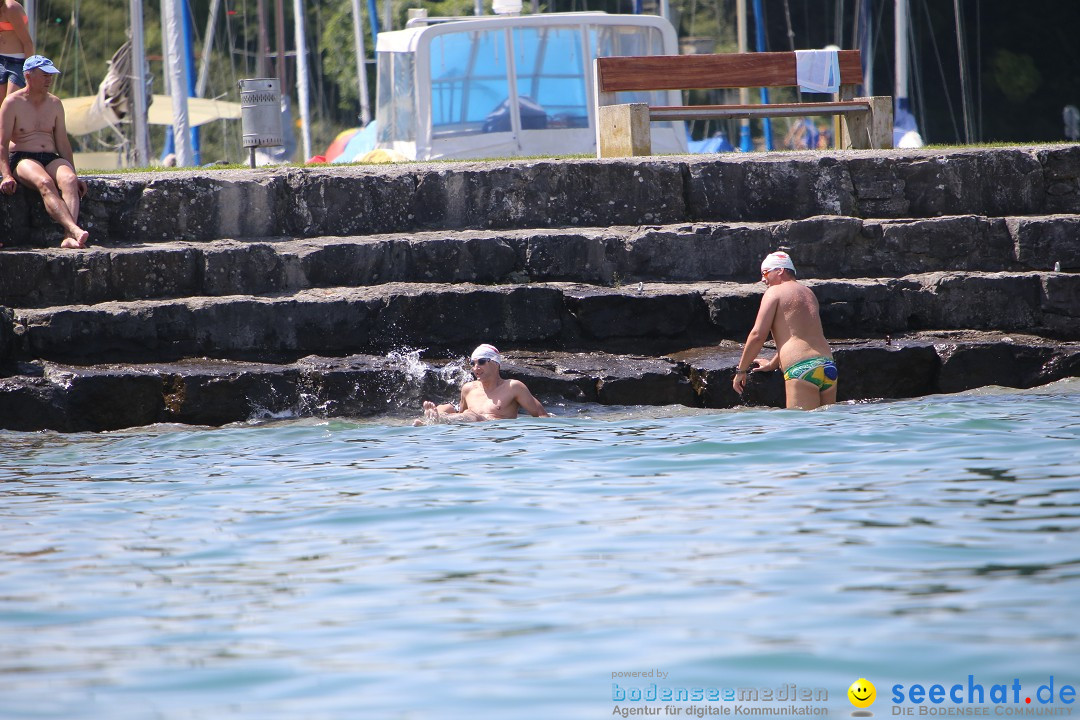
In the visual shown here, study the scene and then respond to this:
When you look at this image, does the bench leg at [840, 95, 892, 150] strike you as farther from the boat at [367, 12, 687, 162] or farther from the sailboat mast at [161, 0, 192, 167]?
the sailboat mast at [161, 0, 192, 167]

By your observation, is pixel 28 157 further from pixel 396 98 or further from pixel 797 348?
pixel 396 98

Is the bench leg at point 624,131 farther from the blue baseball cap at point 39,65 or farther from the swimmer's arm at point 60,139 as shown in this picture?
the blue baseball cap at point 39,65

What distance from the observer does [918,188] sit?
435 inches

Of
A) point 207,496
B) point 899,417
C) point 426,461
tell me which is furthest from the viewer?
point 899,417

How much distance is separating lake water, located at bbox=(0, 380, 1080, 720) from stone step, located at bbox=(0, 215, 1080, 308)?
277 cm

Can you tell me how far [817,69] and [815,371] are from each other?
4.56 m

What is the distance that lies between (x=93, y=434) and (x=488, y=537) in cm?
469

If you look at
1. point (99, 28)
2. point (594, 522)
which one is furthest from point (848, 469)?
point (99, 28)

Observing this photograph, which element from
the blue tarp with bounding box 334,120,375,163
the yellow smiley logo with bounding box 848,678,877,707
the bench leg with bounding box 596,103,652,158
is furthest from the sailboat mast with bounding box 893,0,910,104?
the yellow smiley logo with bounding box 848,678,877,707

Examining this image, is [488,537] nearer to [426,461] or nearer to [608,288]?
[426,461]

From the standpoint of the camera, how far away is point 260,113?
11781 millimetres

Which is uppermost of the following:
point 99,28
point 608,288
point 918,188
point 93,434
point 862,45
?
point 99,28

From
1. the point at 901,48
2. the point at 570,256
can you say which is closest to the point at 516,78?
the point at 570,256

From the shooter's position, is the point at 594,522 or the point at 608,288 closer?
the point at 594,522
